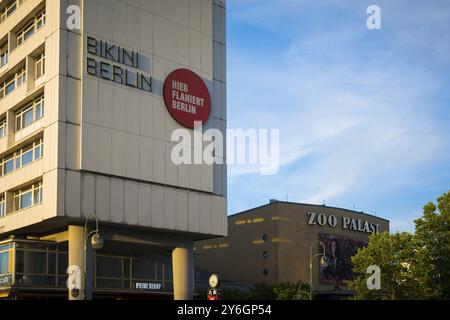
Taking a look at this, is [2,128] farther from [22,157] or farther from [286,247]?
[286,247]

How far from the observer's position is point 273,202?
303 feet

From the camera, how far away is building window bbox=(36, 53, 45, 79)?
51719 mm

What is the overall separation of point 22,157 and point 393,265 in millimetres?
34681

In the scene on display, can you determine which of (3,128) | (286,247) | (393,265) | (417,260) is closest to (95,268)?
(3,128)

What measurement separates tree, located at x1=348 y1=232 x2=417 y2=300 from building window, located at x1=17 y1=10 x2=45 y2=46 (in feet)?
119

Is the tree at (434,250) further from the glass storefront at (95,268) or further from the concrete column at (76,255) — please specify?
the concrete column at (76,255)

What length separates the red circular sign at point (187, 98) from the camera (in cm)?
5472

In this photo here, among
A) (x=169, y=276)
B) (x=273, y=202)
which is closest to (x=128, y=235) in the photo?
(x=169, y=276)

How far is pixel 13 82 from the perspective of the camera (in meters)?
56.6

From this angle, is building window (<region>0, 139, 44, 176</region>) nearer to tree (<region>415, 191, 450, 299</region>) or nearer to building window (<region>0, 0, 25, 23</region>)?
building window (<region>0, 0, 25, 23</region>)

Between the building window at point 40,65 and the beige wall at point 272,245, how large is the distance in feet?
155

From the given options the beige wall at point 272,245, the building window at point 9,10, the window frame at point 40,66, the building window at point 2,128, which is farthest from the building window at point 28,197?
the beige wall at point 272,245
